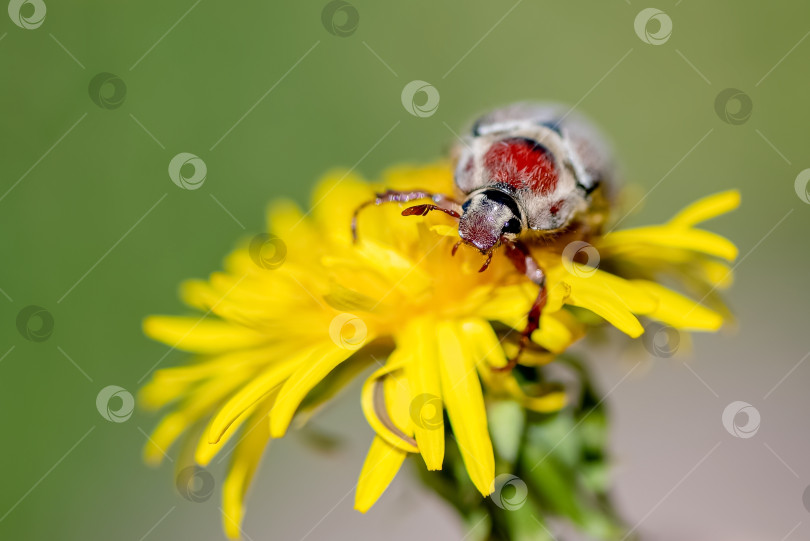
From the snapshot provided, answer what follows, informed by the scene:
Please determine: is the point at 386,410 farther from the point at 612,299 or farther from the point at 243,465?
the point at 612,299

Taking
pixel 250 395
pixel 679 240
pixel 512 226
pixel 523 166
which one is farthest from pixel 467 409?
pixel 679 240

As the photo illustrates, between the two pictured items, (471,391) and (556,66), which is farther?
(556,66)

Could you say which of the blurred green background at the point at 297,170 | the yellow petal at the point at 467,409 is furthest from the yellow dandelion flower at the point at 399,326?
the blurred green background at the point at 297,170

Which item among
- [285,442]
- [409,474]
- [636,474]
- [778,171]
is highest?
[778,171]

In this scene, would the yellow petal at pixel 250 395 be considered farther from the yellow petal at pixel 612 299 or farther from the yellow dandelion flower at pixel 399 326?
the yellow petal at pixel 612 299

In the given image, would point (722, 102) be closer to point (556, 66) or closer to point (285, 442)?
point (556, 66)

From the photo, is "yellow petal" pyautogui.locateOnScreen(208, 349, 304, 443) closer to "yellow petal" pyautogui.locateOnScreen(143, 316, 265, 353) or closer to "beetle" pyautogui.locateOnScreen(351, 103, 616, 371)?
"yellow petal" pyautogui.locateOnScreen(143, 316, 265, 353)

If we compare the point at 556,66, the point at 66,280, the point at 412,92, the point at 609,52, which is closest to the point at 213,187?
the point at 66,280

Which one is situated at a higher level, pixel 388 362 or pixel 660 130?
pixel 660 130
